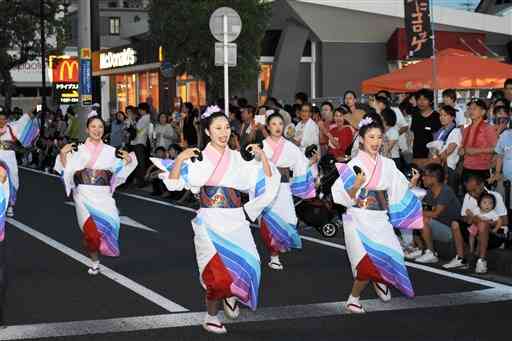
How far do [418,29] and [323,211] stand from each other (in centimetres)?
481

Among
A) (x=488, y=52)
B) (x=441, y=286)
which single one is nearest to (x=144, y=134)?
(x=441, y=286)

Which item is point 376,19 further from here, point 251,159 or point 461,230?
point 251,159

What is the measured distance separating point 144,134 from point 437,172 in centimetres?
1057

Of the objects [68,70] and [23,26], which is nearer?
[68,70]

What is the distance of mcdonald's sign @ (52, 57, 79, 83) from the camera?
28453 millimetres

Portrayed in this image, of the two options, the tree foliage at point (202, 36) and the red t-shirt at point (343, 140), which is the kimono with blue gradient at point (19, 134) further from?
the tree foliage at point (202, 36)

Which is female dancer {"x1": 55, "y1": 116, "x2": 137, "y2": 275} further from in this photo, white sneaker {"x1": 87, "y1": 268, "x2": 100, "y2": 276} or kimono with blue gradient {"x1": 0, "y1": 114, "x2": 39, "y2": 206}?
kimono with blue gradient {"x1": 0, "y1": 114, "x2": 39, "y2": 206}

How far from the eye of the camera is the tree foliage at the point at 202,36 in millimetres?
23672

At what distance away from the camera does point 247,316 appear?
756 cm

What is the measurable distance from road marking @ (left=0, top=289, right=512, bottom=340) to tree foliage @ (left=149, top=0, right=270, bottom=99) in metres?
16.3

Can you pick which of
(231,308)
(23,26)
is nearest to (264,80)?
(23,26)

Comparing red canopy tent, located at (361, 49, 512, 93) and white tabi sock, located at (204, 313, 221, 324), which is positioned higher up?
red canopy tent, located at (361, 49, 512, 93)

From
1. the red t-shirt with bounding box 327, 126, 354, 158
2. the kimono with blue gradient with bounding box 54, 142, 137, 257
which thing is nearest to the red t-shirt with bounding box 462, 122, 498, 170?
the red t-shirt with bounding box 327, 126, 354, 158

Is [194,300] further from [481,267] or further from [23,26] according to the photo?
[23,26]
